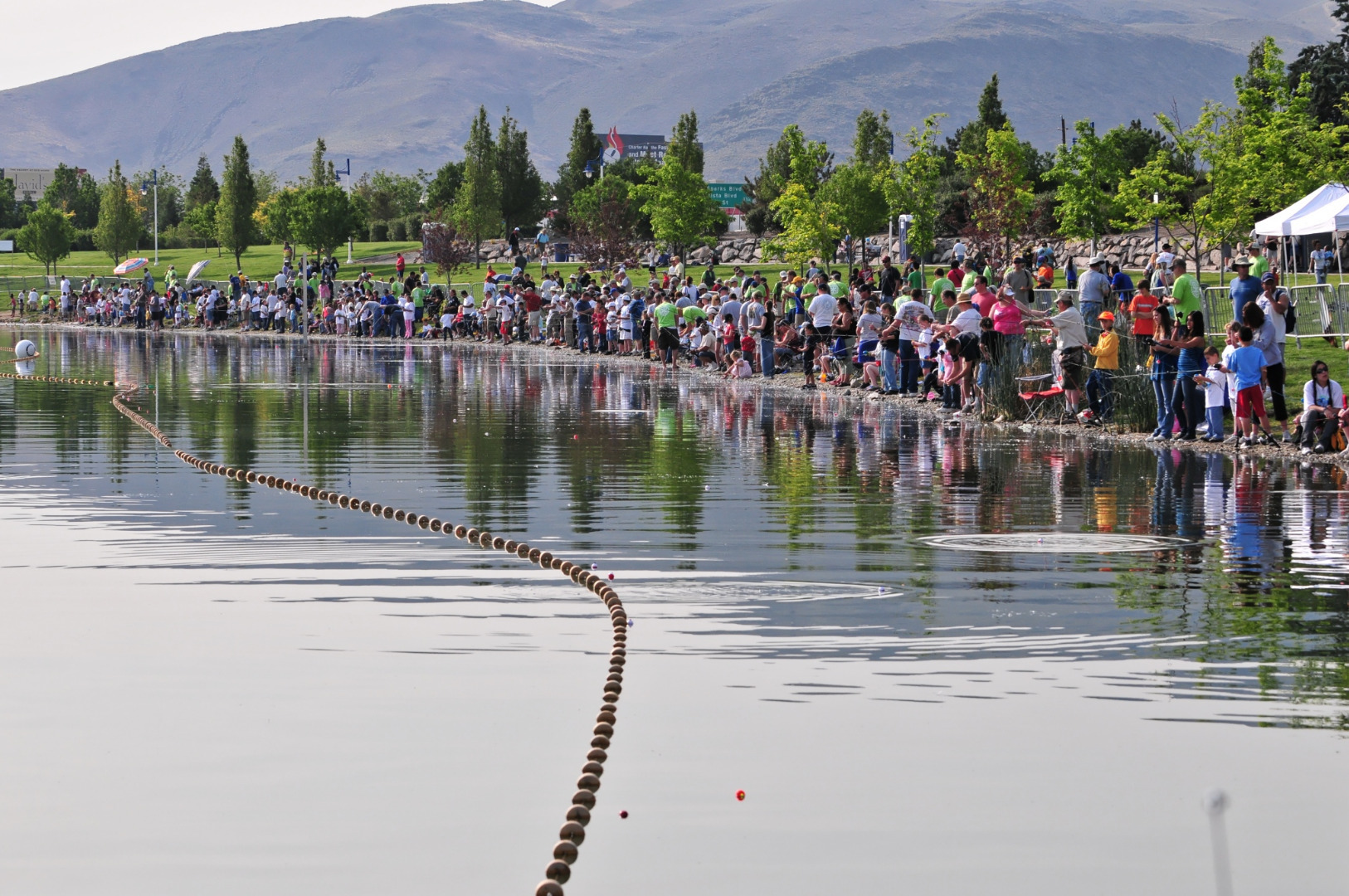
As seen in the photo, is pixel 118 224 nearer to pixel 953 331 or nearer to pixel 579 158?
pixel 579 158

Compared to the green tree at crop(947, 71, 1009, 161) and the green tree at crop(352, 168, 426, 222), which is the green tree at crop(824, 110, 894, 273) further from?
the green tree at crop(352, 168, 426, 222)

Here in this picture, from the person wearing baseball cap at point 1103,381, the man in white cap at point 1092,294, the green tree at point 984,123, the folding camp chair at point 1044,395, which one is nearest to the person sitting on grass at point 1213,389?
the person wearing baseball cap at point 1103,381

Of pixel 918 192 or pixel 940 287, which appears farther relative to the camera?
pixel 918 192

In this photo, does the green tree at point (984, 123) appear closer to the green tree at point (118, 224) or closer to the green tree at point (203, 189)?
the green tree at point (118, 224)

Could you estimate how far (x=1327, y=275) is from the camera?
4472 cm

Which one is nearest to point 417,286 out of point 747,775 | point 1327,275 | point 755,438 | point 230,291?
point 230,291

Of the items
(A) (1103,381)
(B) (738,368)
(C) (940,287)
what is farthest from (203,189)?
(A) (1103,381)

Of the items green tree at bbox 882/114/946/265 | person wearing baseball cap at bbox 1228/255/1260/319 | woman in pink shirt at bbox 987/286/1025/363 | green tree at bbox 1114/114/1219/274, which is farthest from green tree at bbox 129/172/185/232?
person wearing baseball cap at bbox 1228/255/1260/319

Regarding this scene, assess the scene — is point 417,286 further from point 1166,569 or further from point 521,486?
point 1166,569

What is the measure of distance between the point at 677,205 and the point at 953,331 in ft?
174

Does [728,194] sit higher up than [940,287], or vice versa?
[728,194]

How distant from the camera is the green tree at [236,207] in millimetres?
99312

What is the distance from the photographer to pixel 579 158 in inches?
4038

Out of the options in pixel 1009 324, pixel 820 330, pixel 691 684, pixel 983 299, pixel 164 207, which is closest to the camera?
pixel 691 684
